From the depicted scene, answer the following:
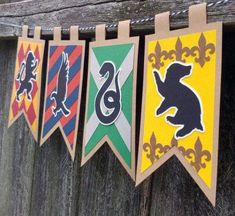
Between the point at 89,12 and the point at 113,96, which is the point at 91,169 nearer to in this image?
the point at 113,96

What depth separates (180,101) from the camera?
969mm

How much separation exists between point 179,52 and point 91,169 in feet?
1.91

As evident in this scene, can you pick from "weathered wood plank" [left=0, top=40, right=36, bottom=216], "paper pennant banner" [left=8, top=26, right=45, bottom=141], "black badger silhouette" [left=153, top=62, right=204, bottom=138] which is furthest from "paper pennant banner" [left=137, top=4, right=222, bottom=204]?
"weathered wood plank" [left=0, top=40, right=36, bottom=216]

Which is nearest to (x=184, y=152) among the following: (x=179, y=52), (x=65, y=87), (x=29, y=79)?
(x=179, y=52)

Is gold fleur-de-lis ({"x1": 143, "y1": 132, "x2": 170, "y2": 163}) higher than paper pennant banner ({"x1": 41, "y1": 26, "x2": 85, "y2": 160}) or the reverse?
the reverse

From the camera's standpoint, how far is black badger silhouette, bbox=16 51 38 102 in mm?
1568

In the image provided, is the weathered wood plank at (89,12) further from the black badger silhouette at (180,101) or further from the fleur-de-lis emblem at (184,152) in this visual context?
the fleur-de-lis emblem at (184,152)

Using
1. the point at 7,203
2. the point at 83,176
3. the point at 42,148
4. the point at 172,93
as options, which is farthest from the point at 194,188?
the point at 7,203

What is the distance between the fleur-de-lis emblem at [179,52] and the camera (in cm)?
96

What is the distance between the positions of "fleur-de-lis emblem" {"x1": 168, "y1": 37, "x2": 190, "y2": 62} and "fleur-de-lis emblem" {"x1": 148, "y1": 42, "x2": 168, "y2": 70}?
19 mm

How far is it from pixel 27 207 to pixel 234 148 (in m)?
0.96

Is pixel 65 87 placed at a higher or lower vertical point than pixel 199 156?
higher

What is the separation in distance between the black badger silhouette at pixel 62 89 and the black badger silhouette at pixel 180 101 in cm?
42

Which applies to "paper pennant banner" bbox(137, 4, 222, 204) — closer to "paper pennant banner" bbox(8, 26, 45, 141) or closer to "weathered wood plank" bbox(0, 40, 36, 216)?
"paper pennant banner" bbox(8, 26, 45, 141)
